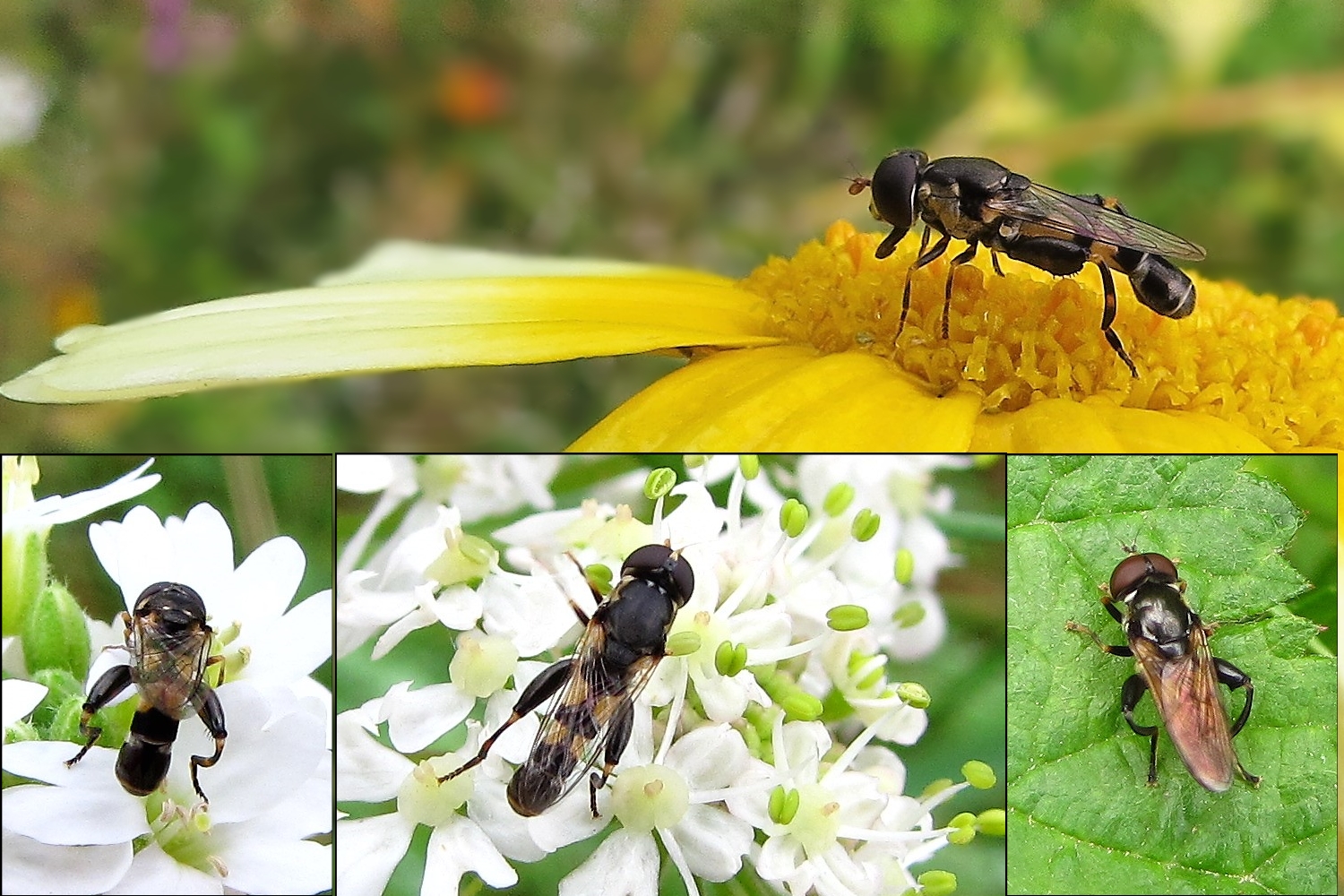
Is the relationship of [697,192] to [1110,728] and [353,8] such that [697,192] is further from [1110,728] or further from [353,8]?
[1110,728]

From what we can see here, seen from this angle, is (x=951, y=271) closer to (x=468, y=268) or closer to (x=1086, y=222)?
(x=1086, y=222)

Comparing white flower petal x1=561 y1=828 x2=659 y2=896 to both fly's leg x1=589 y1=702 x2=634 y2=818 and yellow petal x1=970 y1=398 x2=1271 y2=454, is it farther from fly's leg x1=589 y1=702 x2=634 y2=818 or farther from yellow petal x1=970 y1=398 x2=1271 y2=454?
yellow petal x1=970 y1=398 x2=1271 y2=454

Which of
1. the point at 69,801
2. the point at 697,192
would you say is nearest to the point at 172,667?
the point at 69,801

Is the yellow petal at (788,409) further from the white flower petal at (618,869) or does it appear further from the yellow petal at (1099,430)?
the white flower petal at (618,869)

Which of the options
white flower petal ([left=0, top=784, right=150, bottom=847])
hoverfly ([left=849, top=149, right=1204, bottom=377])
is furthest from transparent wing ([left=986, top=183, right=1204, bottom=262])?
white flower petal ([left=0, top=784, right=150, bottom=847])

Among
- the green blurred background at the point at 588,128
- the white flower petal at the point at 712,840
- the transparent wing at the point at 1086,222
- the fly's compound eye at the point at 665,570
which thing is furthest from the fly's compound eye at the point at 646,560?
the green blurred background at the point at 588,128

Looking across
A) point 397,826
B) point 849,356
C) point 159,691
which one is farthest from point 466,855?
point 849,356
